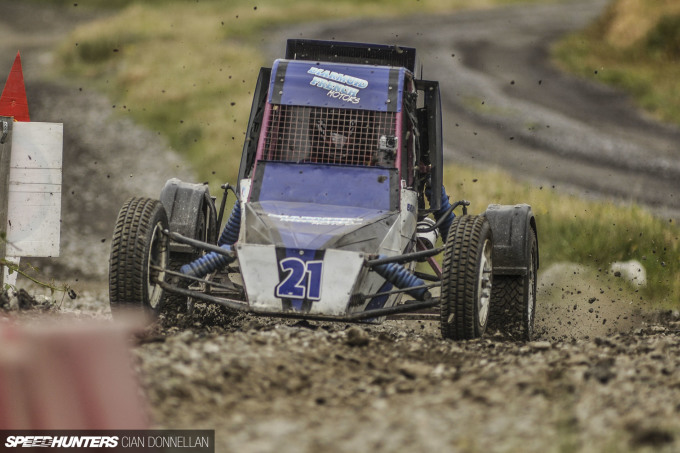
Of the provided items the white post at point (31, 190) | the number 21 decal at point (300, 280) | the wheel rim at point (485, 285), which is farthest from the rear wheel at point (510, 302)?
the white post at point (31, 190)

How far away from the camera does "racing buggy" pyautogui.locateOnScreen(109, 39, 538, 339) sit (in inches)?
317

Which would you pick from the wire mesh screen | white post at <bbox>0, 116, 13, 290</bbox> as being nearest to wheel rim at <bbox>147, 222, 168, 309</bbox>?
white post at <bbox>0, 116, 13, 290</bbox>

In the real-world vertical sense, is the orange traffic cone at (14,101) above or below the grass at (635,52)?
below

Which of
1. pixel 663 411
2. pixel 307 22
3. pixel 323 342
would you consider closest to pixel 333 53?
pixel 323 342

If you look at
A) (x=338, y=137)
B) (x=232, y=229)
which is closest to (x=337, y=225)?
(x=338, y=137)

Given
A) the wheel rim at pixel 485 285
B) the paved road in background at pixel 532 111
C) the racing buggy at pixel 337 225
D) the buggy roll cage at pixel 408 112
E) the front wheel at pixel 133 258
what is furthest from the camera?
the paved road in background at pixel 532 111

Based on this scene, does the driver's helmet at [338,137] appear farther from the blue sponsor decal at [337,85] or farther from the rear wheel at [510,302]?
the rear wheel at [510,302]

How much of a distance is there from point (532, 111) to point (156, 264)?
18.7m

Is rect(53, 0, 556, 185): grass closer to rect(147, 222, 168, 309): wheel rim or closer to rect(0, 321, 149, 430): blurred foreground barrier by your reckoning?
rect(147, 222, 168, 309): wheel rim

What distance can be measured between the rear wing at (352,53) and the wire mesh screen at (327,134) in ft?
4.19

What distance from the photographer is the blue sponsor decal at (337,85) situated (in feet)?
32.1

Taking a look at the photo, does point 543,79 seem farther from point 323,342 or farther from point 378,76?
point 323,342

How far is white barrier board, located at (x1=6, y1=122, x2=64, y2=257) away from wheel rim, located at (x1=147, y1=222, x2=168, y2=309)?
92cm

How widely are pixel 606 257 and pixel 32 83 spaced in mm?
18975
